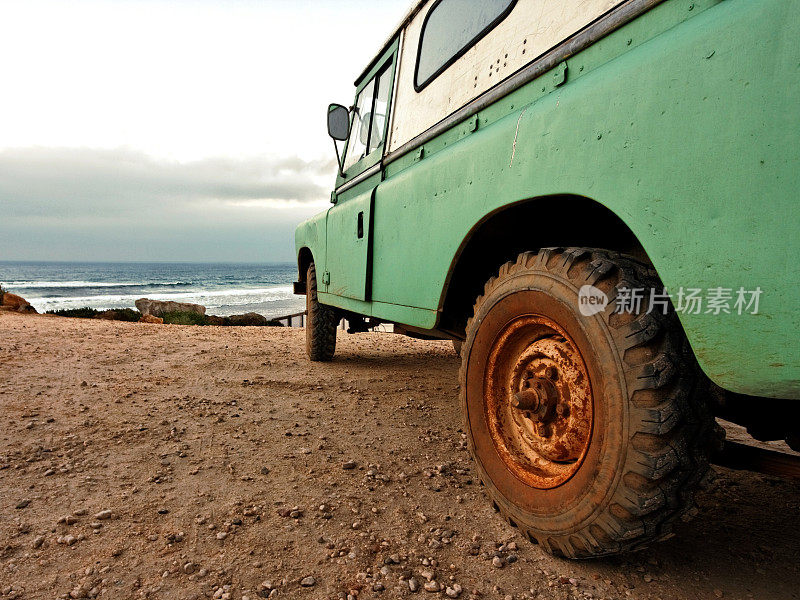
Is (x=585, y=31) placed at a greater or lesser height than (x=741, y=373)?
greater

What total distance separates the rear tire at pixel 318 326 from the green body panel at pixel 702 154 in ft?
12.2

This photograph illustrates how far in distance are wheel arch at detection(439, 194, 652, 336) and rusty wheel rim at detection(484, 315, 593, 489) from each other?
14.6 inches

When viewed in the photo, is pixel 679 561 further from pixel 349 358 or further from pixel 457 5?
pixel 349 358

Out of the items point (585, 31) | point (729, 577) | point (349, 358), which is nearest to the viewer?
point (729, 577)

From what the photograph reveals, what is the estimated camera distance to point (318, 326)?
5.26 metres

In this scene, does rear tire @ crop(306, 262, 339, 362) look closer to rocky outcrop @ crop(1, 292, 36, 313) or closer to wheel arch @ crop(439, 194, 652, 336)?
wheel arch @ crop(439, 194, 652, 336)

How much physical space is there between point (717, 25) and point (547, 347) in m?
1.03

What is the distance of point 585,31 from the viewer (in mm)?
1626

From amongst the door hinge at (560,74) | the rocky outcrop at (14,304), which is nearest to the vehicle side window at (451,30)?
the door hinge at (560,74)

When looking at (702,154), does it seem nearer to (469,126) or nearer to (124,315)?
(469,126)

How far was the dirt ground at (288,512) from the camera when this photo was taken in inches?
59.0

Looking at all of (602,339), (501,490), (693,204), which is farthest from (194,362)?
(693,204)

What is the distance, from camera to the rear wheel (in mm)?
1294

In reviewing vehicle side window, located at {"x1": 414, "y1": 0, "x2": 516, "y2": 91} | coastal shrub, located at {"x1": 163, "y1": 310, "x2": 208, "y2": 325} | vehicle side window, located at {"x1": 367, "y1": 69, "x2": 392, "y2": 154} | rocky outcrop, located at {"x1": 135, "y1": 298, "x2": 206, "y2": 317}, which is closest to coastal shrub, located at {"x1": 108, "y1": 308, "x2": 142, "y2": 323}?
coastal shrub, located at {"x1": 163, "y1": 310, "x2": 208, "y2": 325}
